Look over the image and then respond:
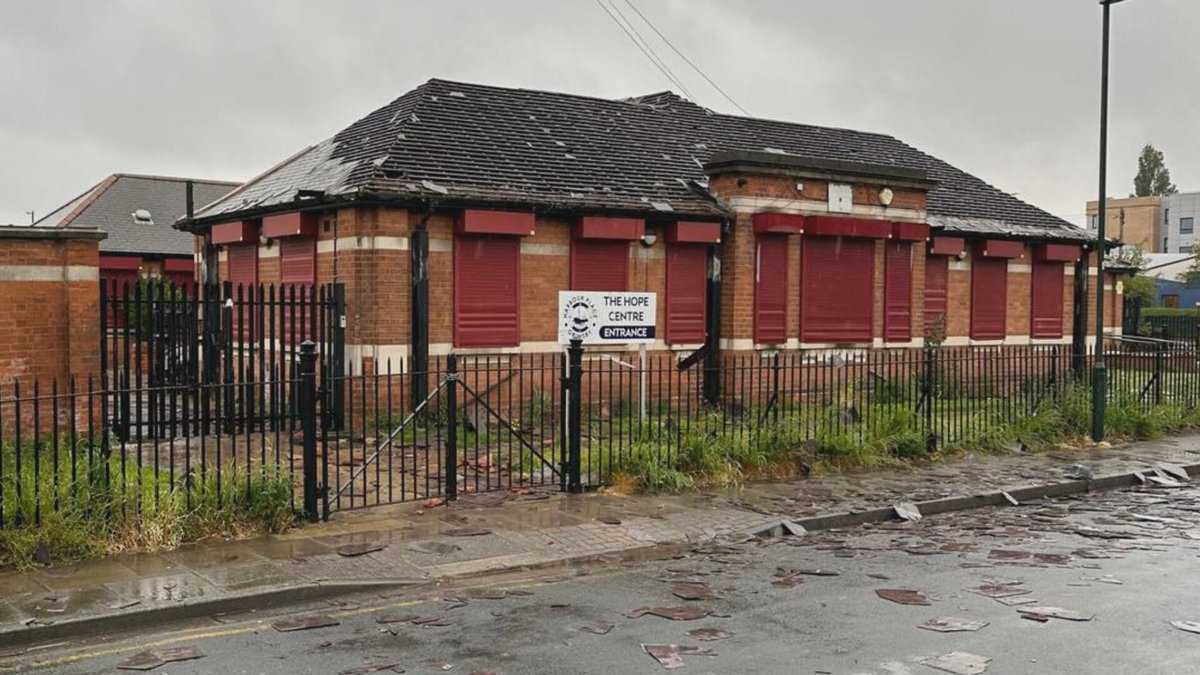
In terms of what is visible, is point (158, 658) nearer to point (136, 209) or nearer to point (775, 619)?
point (775, 619)

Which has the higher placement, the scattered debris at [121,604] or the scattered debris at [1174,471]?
the scattered debris at [121,604]

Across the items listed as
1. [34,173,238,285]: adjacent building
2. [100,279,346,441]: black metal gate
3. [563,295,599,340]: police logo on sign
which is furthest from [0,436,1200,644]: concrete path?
[34,173,238,285]: adjacent building

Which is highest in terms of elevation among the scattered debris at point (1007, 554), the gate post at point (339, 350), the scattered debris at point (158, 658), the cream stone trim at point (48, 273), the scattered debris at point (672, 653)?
the cream stone trim at point (48, 273)

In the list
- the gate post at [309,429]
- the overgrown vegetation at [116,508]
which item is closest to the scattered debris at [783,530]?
the gate post at [309,429]

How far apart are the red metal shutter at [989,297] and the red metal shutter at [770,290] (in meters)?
6.82

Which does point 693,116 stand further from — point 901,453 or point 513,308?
point 901,453

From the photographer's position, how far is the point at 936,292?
79.5 feet

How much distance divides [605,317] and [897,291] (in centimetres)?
917

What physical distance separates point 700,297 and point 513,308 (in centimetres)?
384

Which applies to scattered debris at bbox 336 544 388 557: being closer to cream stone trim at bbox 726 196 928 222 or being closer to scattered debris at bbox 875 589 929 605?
scattered debris at bbox 875 589 929 605

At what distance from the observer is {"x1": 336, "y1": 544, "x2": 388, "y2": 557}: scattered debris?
9227 mm

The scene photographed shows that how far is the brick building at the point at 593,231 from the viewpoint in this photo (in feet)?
56.3

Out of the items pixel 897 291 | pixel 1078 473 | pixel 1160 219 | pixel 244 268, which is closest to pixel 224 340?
pixel 244 268

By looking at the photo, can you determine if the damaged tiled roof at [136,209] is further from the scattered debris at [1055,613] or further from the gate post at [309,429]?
the scattered debris at [1055,613]
